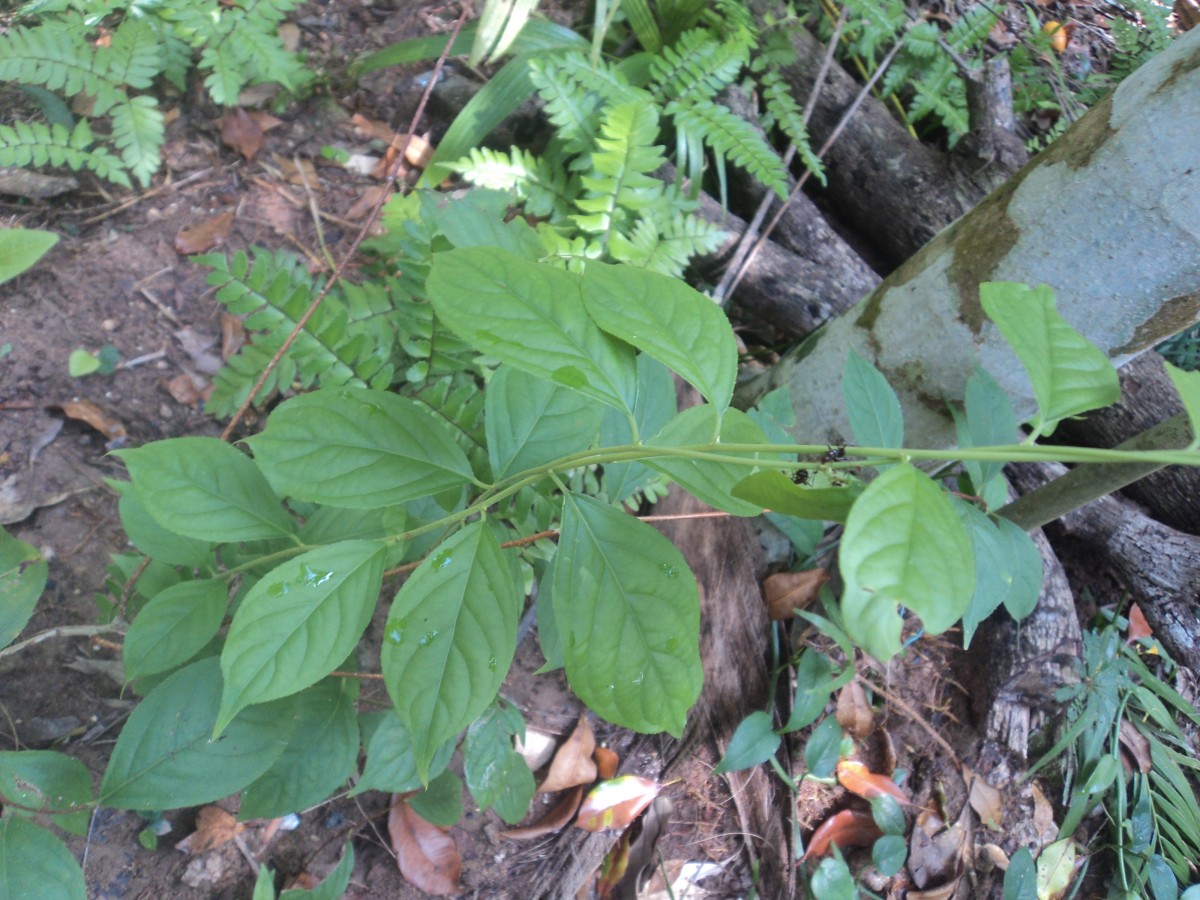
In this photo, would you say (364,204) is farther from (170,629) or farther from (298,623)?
(298,623)

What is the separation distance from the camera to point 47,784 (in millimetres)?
1186

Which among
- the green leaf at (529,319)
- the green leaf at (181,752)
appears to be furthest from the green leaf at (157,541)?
the green leaf at (529,319)

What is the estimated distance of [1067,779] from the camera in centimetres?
225

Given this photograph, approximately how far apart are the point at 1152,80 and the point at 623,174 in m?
1.41

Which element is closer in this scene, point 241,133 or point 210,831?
point 210,831

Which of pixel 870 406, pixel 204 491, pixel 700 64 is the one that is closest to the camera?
pixel 204 491

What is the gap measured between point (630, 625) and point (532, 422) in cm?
39

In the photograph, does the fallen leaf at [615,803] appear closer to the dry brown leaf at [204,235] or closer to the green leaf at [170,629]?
the green leaf at [170,629]

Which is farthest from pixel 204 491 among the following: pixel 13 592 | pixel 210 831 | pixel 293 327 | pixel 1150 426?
pixel 1150 426

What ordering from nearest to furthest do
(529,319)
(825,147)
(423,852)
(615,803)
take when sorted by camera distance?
(529,319), (423,852), (615,803), (825,147)

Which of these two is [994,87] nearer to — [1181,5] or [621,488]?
[1181,5]

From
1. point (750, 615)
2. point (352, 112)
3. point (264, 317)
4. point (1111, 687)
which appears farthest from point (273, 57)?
point (1111, 687)

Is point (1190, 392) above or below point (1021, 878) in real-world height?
above

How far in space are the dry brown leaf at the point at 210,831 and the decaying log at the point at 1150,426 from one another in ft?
9.70
